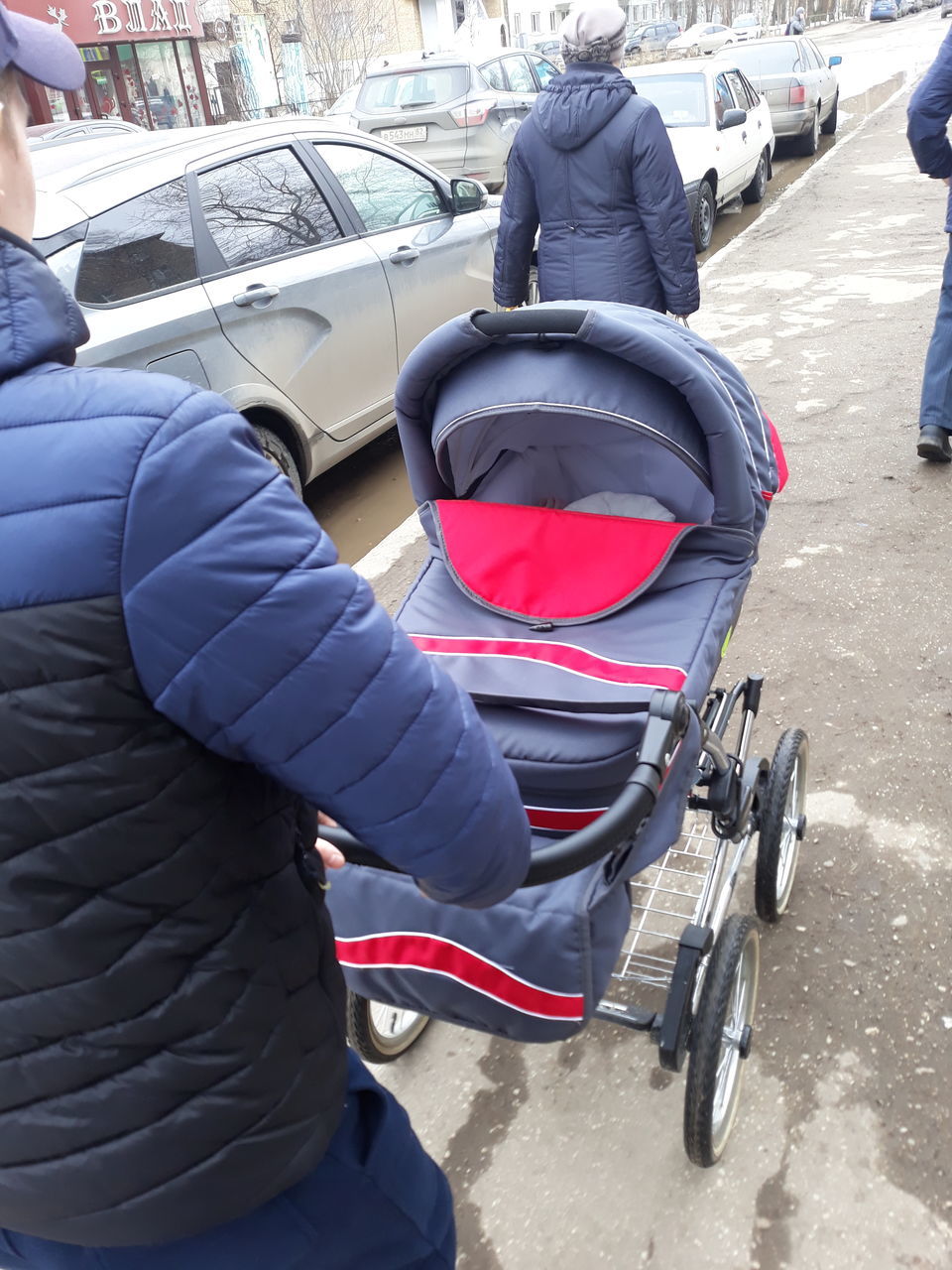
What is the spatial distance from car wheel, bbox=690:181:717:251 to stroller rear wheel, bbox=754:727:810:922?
318 inches

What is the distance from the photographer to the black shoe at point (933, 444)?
4.88m

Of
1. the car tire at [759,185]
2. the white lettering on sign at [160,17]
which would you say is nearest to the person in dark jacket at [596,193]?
the car tire at [759,185]

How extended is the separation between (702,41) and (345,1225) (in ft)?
129

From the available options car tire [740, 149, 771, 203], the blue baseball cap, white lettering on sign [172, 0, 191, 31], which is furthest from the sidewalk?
white lettering on sign [172, 0, 191, 31]

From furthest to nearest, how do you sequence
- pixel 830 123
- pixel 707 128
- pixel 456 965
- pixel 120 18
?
pixel 120 18
pixel 830 123
pixel 707 128
pixel 456 965

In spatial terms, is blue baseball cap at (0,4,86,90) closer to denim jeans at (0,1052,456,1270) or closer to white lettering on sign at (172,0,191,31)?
denim jeans at (0,1052,456,1270)

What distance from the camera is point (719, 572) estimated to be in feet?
A: 7.19

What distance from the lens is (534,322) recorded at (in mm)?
2094

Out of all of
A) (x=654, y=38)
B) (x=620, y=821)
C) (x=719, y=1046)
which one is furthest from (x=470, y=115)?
(x=654, y=38)

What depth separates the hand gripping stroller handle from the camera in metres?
2.08

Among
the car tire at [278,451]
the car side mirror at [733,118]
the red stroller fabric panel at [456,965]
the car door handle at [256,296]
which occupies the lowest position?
the car tire at [278,451]

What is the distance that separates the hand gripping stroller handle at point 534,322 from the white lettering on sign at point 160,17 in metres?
25.9

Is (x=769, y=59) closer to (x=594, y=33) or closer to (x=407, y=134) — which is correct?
(x=407, y=134)

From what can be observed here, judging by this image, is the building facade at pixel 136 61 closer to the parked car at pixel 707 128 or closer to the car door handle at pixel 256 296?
the parked car at pixel 707 128
